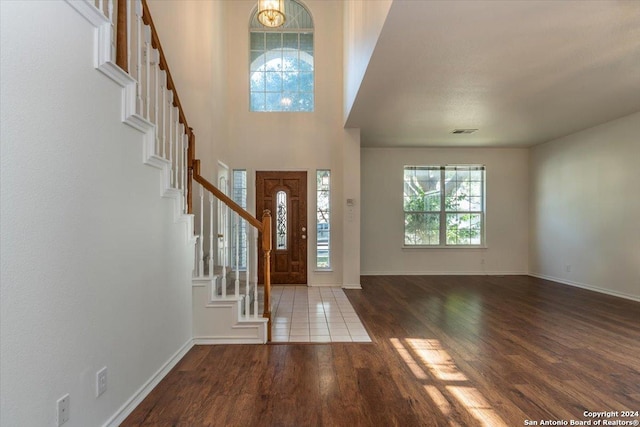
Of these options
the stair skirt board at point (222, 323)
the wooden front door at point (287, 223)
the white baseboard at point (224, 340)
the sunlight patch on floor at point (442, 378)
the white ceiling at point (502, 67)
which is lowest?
the sunlight patch on floor at point (442, 378)

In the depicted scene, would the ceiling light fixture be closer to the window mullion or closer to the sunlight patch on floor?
the sunlight patch on floor

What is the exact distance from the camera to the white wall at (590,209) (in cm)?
506

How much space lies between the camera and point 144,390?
224cm

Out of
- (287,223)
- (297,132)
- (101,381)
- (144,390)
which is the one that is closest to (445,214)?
(287,223)

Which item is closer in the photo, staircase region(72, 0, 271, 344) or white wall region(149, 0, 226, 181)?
staircase region(72, 0, 271, 344)

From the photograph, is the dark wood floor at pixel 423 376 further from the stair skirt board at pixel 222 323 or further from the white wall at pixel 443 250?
the white wall at pixel 443 250

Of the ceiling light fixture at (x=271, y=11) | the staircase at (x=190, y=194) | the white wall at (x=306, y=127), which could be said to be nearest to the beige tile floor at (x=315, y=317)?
the staircase at (x=190, y=194)

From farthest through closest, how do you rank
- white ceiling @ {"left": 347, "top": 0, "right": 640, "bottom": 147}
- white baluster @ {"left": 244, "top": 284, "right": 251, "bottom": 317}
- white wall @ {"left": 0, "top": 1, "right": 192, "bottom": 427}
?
white baluster @ {"left": 244, "top": 284, "right": 251, "bottom": 317}
white ceiling @ {"left": 347, "top": 0, "right": 640, "bottom": 147}
white wall @ {"left": 0, "top": 1, "right": 192, "bottom": 427}

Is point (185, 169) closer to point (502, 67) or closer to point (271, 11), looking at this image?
point (271, 11)

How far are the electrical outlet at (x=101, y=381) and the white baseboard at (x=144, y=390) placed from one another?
20 centimetres

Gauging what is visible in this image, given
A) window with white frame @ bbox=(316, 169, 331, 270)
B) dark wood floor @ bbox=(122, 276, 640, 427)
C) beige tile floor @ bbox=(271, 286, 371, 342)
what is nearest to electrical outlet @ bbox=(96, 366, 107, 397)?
dark wood floor @ bbox=(122, 276, 640, 427)

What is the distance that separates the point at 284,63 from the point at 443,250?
5.10 m

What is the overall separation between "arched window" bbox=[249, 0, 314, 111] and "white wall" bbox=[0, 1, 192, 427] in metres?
4.42

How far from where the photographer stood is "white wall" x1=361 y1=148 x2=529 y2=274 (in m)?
7.07
